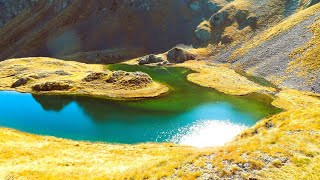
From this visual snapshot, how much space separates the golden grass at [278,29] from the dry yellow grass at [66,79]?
157 ft

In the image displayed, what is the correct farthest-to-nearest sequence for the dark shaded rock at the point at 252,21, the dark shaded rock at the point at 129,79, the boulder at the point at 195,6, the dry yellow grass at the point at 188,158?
the boulder at the point at 195,6, the dark shaded rock at the point at 252,21, the dark shaded rock at the point at 129,79, the dry yellow grass at the point at 188,158

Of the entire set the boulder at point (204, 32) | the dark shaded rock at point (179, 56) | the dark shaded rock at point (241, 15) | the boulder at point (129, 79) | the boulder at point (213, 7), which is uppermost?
the boulder at point (213, 7)

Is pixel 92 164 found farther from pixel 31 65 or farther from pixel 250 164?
pixel 31 65

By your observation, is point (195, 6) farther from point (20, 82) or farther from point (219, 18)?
point (20, 82)

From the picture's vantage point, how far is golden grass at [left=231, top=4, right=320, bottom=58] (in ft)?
414

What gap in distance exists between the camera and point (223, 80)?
10588 centimetres

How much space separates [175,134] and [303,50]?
66.9 m

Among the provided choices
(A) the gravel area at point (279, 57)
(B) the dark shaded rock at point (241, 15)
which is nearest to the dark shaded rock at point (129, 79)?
(A) the gravel area at point (279, 57)

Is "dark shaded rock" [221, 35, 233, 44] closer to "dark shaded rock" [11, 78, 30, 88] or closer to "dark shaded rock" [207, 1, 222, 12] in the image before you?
"dark shaded rock" [207, 1, 222, 12]

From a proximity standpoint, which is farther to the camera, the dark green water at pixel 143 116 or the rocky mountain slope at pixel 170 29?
the rocky mountain slope at pixel 170 29

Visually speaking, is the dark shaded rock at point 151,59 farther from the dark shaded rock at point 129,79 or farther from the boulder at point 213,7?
the boulder at point 213,7

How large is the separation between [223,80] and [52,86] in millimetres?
55672

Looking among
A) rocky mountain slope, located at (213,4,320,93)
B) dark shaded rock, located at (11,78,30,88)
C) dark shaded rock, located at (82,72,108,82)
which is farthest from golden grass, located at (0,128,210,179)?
rocky mountain slope, located at (213,4,320,93)

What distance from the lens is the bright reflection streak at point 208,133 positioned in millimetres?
58547
